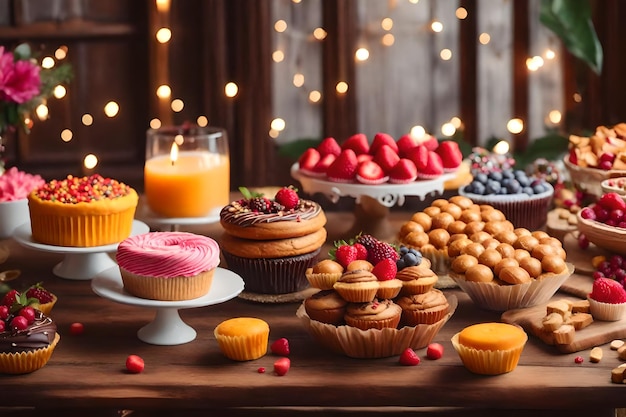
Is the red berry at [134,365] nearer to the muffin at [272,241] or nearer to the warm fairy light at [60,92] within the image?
the muffin at [272,241]

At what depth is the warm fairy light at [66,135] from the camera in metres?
3.54

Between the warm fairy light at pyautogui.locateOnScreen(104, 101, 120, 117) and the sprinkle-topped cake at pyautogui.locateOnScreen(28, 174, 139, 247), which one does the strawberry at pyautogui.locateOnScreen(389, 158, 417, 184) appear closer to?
the sprinkle-topped cake at pyautogui.locateOnScreen(28, 174, 139, 247)

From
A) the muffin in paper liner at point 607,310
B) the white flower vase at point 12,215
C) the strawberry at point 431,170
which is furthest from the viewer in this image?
the white flower vase at point 12,215

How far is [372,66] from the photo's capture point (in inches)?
139

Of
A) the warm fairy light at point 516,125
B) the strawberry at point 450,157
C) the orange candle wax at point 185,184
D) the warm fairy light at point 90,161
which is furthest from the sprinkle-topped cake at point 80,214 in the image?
the warm fairy light at point 516,125

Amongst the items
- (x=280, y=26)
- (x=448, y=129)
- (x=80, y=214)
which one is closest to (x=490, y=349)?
(x=80, y=214)

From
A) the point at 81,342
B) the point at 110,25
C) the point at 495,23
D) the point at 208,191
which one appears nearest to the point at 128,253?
the point at 81,342

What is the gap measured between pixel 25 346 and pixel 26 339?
0.01 meters

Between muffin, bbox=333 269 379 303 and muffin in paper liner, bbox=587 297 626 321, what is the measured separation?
0.45 meters

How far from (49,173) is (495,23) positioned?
1548mm

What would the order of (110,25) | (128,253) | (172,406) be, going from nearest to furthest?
(172,406) → (128,253) → (110,25)

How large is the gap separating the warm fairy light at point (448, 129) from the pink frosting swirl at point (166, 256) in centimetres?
167

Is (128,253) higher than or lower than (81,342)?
higher

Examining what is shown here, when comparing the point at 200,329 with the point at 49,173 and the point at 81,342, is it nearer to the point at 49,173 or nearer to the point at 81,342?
the point at 81,342
